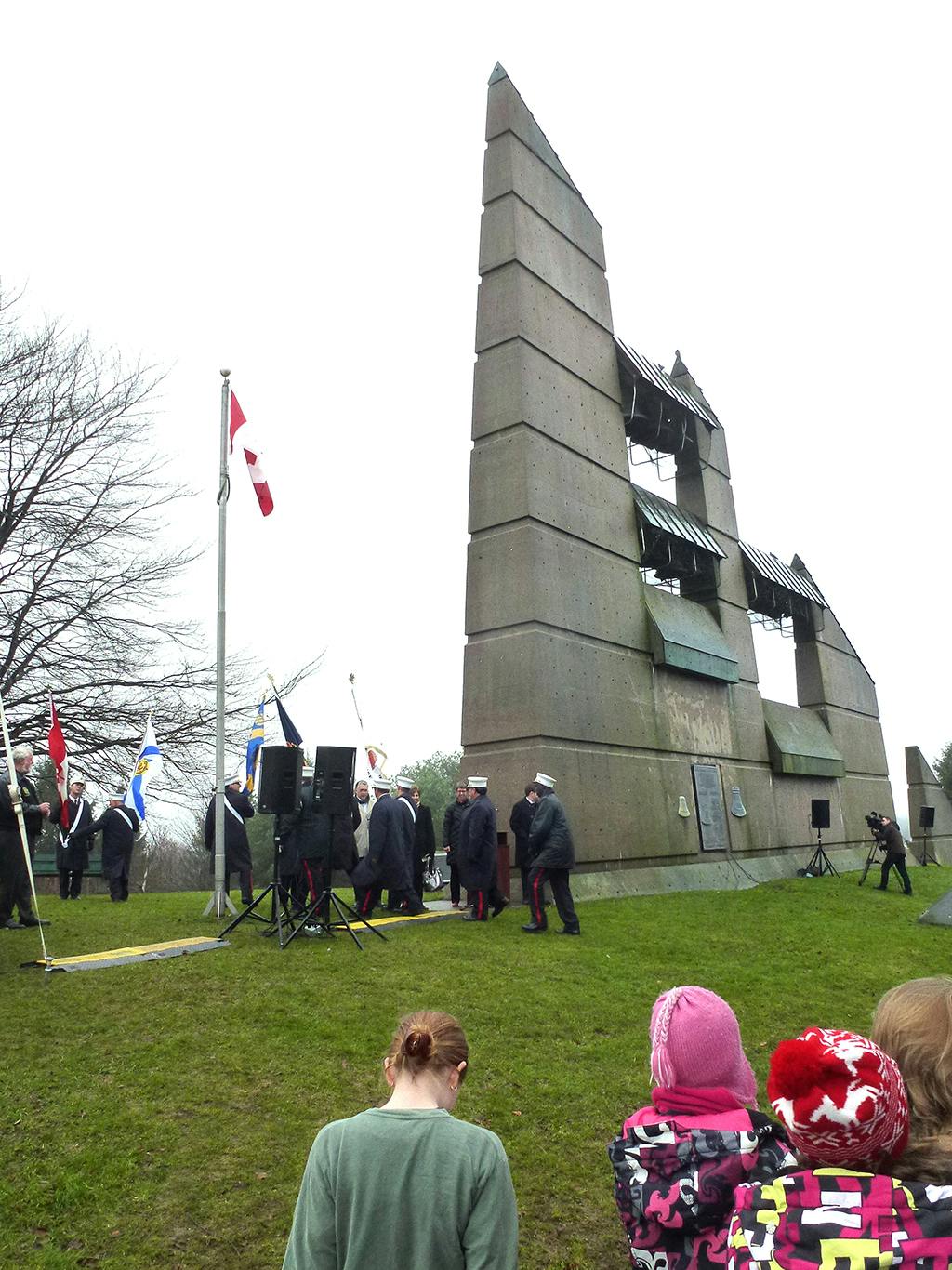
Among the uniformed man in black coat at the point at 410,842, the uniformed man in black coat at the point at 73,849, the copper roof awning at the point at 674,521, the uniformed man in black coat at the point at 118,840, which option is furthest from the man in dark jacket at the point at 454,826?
the copper roof awning at the point at 674,521

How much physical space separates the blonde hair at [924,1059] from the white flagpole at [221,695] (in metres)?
9.39

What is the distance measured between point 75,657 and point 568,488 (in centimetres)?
1058

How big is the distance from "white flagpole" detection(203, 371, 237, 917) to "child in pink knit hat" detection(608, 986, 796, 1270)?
880cm

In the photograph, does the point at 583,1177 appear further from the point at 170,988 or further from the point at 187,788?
the point at 187,788

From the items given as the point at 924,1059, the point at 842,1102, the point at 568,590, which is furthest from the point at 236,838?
the point at 842,1102

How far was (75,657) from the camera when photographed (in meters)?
18.7

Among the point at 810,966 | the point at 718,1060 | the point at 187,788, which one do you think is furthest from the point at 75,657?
the point at 718,1060

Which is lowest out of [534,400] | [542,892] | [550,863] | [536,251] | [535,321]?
[542,892]

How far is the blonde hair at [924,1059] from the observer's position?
2.07m

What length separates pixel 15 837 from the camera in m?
10.2

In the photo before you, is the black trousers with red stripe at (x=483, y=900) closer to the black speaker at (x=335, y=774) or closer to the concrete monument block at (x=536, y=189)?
the black speaker at (x=335, y=774)

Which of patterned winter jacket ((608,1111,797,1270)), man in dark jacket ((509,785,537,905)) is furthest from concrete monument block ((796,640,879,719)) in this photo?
patterned winter jacket ((608,1111,797,1270))

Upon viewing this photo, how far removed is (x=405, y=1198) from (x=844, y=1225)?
3.41ft

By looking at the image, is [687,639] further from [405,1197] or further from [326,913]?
[405,1197]
